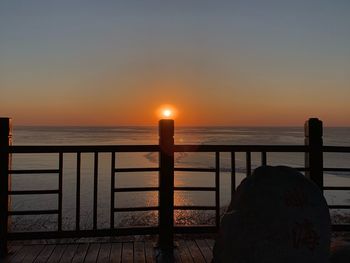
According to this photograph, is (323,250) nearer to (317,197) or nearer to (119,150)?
(317,197)

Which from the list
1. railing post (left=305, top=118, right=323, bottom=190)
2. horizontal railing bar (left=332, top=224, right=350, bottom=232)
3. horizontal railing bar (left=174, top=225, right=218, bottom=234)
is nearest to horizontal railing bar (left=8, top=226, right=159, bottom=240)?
horizontal railing bar (left=174, top=225, right=218, bottom=234)

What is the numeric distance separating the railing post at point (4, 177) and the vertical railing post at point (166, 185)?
2.03 meters

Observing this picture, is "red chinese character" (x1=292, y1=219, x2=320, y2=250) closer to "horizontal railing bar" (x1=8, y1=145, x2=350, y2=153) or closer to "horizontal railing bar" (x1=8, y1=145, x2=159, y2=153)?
"horizontal railing bar" (x1=8, y1=145, x2=350, y2=153)

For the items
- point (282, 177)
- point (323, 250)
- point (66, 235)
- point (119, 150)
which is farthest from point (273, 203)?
point (66, 235)

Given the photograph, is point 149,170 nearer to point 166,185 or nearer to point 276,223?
point 166,185

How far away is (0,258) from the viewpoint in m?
4.12

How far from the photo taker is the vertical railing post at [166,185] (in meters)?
4.50

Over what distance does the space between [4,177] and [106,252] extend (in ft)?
5.48

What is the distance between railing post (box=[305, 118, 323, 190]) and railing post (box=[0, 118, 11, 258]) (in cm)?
423

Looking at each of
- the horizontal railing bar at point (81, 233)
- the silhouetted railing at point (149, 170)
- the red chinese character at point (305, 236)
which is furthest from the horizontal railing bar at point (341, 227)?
the horizontal railing bar at point (81, 233)

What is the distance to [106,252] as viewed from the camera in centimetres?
429

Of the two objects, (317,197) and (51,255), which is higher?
(317,197)

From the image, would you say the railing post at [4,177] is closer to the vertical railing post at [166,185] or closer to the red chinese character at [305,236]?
the vertical railing post at [166,185]

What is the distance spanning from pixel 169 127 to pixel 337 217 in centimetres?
784
